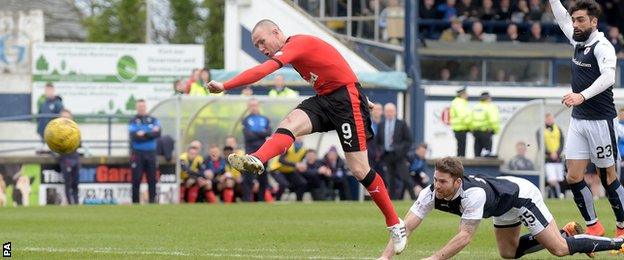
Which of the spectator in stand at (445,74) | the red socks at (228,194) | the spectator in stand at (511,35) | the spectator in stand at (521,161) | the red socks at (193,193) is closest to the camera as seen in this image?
the red socks at (228,194)

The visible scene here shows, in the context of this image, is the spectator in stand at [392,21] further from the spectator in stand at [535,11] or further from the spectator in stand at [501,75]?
the spectator in stand at [535,11]

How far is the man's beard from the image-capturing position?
13367mm

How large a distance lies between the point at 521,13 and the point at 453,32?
88.0 inches

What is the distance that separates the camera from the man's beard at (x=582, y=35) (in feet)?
43.9

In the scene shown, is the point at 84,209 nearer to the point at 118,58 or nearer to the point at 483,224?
the point at 483,224

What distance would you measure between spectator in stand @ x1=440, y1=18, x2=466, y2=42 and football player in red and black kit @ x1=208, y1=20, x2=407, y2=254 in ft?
75.2

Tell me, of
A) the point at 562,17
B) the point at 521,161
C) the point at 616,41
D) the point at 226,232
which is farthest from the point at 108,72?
the point at 562,17

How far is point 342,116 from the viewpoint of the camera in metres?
12.5

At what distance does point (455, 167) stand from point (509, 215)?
1117mm

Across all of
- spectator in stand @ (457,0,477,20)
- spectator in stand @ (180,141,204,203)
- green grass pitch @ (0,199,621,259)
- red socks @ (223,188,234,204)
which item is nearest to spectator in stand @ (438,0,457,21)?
spectator in stand @ (457,0,477,20)

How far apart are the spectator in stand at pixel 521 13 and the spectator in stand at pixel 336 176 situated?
1219cm

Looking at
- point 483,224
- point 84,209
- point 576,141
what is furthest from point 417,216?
point 84,209

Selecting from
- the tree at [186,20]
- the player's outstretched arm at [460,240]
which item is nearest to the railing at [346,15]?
the tree at [186,20]

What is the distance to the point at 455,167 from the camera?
36.0 feet
